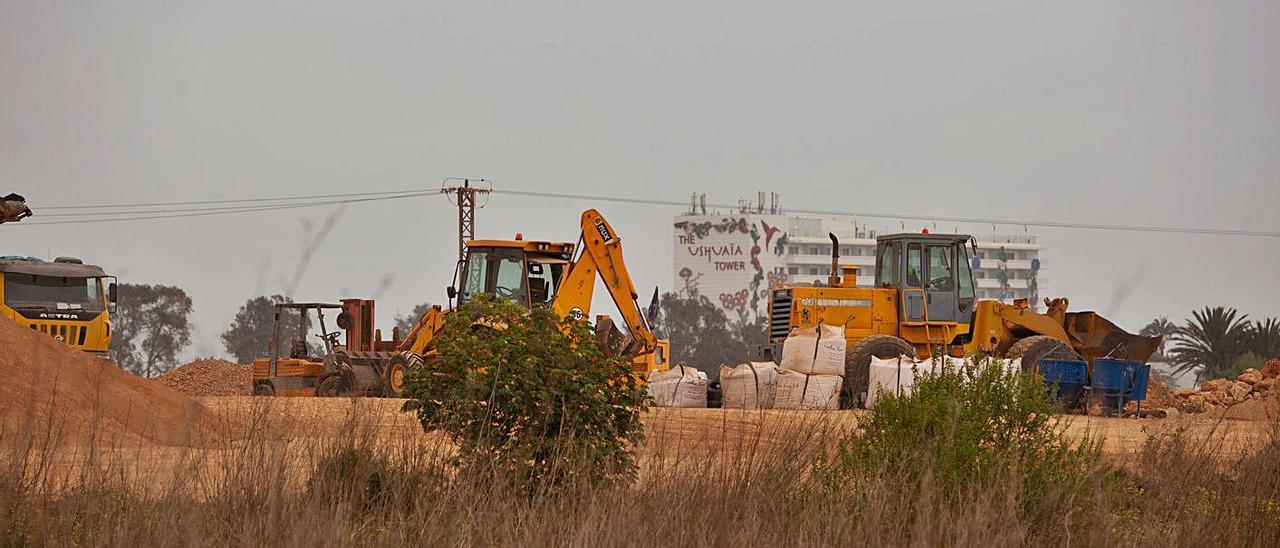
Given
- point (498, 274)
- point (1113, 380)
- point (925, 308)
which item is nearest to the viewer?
point (1113, 380)

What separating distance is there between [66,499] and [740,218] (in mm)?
160557

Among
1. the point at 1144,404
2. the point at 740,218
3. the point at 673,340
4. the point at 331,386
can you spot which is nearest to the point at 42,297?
the point at 331,386

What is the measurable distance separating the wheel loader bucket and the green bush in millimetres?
19283

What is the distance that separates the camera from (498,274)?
26.9 metres

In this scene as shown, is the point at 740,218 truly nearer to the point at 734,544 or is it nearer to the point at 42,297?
the point at 42,297

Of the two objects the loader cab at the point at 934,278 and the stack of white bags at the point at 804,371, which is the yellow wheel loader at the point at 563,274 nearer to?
the stack of white bags at the point at 804,371

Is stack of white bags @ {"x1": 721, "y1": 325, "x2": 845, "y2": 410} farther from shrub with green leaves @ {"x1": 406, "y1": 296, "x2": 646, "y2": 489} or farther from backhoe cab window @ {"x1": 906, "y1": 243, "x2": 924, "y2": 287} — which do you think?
shrub with green leaves @ {"x1": 406, "y1": 296, "x2": 646, "y2": 489}

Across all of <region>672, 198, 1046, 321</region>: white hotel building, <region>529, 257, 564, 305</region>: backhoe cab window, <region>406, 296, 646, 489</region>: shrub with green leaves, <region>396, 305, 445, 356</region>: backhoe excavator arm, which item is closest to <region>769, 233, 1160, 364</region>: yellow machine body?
<region>529, 257, 564, 305</region>: backhoe cab window

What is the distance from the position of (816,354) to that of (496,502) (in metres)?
17.0

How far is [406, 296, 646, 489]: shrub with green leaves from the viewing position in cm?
1002

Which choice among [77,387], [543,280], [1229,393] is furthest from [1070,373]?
[77,387]

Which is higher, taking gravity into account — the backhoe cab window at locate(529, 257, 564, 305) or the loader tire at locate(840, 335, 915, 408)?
the backhoe cab window at locate(529, 257, 564, 305)

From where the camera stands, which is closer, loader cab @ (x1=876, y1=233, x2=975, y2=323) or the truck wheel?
loader cab @ (x1=876, y1=233, x2=975, y2=323)

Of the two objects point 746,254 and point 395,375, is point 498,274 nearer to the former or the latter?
point 395,375
